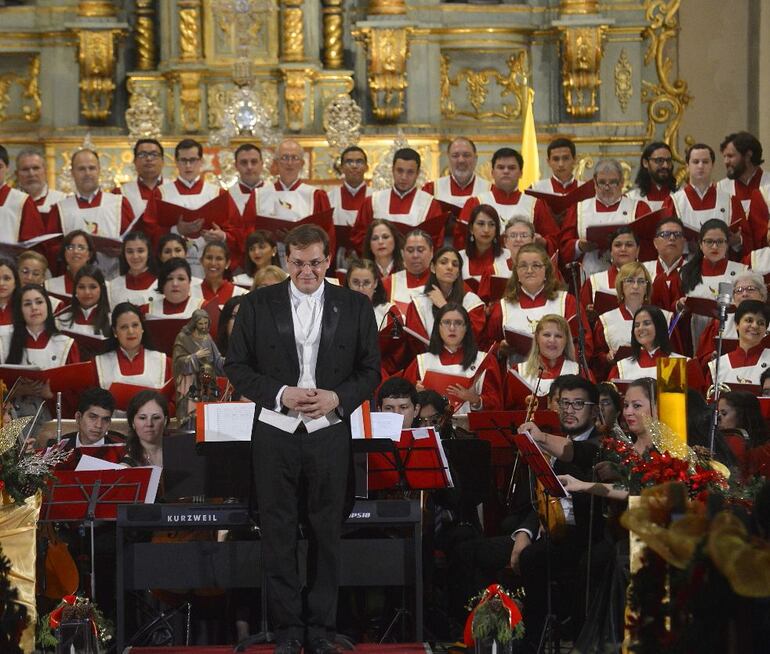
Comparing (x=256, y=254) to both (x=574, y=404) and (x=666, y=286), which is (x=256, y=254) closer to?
(x=666, y=286)

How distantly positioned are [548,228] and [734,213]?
46.2 inches

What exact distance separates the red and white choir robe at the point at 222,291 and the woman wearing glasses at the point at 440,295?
104cm

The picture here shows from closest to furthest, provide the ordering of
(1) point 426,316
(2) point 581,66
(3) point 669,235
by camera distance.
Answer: (1) point 426,316 → (3) point 669,235 → (2) point 581,66

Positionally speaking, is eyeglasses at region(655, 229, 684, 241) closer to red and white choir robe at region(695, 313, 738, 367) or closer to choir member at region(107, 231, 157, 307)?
red and white choir robe at region(695, 313, 738, 367)

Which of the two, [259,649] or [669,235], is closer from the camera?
[259,649]

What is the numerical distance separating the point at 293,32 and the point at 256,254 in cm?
345

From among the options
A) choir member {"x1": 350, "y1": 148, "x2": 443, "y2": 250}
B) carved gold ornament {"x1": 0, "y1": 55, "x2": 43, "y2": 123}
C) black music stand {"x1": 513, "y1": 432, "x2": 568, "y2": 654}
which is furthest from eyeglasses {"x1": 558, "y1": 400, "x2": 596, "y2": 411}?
carved gold ornament {"x1": 0, "y1": 55, "x2": 43, "y2": 123}

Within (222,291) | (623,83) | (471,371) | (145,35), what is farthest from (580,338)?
(145,35)

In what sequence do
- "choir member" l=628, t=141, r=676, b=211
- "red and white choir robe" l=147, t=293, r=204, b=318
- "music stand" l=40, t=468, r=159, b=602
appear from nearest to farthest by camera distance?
1. "music stand" l=40, t=468, r=159, b=602
2. "red and white choir robe" l=147, t=293, r=204, b=318
3. "choir member" l=628, t=141, r=676, b=211

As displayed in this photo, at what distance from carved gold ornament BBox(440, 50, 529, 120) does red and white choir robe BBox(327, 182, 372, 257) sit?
2.21 m

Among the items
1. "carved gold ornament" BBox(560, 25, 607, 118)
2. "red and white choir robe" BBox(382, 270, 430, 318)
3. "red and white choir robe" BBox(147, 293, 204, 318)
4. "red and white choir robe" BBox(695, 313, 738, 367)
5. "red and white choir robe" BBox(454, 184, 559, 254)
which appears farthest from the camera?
"carved gold ornament" BBox(560, 25, 607, 118)

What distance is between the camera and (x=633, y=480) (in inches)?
201

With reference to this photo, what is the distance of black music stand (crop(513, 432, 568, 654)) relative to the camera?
18.5 ft

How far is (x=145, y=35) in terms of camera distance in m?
12.2
